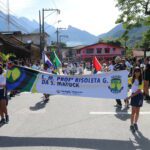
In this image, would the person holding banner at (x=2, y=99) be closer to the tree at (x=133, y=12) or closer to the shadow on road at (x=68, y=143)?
the shadow on road at (x=68, y=143)

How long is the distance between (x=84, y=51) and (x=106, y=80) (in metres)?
104

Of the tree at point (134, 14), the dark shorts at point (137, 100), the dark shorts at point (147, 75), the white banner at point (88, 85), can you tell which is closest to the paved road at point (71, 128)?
the dark shorts at point (137, 100)

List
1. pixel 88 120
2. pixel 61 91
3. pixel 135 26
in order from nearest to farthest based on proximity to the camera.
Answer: pixel 61 91 → pixel 88 120 → pixel 135 26

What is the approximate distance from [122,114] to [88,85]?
260 centimetres

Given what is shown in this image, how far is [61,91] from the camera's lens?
416 inches

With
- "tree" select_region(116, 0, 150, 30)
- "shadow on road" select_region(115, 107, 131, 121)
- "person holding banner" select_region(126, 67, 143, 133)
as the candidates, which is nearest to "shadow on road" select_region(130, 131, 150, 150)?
"person holding banner" select_region(126, 67, 143, 133)

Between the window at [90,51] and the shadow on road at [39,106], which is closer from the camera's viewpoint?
the shadow on road at [39,106]

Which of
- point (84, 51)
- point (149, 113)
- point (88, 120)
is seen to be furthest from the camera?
point (84, 51)

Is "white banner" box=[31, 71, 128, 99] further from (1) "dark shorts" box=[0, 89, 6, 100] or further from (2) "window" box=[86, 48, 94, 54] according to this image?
(2) "window" box=[86, 48, 94, 54]

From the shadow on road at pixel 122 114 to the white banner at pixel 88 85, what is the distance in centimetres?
165

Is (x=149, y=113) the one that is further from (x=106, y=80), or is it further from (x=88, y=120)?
(x=106, y=80)

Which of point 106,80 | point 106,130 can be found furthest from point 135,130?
point 106,80

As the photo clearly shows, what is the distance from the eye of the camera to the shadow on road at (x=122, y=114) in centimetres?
1177

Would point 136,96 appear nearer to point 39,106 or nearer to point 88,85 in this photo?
point 88,85
